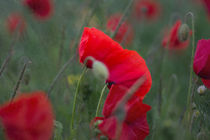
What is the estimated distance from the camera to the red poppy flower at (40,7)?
1.99m

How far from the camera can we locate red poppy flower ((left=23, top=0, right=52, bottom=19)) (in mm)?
1992

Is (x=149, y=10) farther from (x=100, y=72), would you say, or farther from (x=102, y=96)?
(x=100, y=72)

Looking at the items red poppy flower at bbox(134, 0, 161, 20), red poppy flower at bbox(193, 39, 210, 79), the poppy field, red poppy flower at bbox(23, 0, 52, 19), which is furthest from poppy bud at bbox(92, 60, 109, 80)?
red poppy flower at bbox(134, 0, 161, 20)

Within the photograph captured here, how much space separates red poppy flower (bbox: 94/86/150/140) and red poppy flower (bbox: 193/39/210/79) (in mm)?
240

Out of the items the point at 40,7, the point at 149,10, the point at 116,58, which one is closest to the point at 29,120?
the point at 116,58

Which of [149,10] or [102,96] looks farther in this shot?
[149,10]

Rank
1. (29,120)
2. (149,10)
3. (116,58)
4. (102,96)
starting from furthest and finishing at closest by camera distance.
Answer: (149,10) < (102,96) < (116,58) < (29,120)

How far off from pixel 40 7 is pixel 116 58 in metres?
1.34

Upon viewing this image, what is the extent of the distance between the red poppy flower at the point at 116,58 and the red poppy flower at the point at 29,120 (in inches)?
12.2

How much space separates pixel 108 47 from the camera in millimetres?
819

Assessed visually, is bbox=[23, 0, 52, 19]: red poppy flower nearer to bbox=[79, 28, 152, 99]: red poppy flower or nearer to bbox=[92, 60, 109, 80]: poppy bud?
bbox=[79, 28, 152, 99]: red poppy flower

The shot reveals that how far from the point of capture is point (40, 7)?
2.05 meters

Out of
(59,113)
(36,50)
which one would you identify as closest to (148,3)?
(36,50)

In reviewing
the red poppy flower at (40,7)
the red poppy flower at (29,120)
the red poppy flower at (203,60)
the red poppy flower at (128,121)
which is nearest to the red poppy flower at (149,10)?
the red poppy flower at (40,7)
